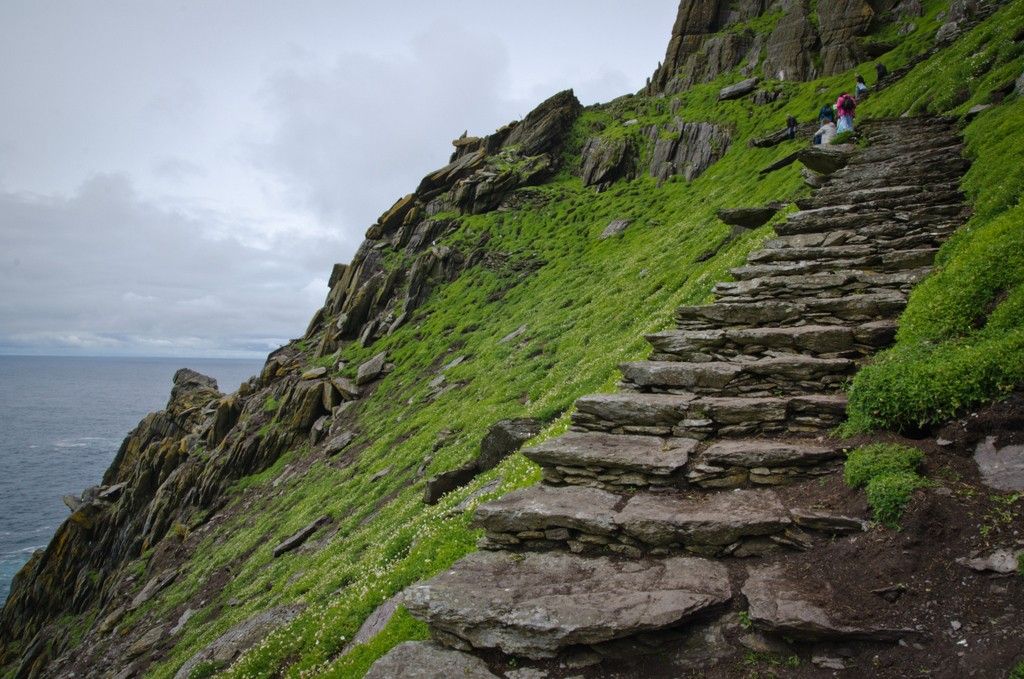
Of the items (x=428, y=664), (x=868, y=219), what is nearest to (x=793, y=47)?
(x=868, y=219)

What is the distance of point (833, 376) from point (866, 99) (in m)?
34.4

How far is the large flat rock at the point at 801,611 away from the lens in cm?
650

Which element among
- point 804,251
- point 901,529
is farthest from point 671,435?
point 804,251

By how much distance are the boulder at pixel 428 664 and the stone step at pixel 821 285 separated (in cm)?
1249

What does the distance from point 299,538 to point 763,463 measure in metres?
23.6

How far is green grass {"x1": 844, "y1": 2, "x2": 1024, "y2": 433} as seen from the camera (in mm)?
8523

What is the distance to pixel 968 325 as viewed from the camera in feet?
33.3

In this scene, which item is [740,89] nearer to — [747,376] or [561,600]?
[747,376]

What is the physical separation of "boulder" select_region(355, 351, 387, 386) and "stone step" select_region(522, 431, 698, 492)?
38.4 meters

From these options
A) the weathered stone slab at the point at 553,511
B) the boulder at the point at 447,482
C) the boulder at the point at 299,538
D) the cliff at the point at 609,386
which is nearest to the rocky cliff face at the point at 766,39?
the cliff at the point at 609,386

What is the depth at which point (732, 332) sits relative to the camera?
544 inches

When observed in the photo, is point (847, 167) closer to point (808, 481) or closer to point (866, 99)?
point (866, 99)

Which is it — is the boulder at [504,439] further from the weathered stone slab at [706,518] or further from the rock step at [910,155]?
the rock step at [910,155]

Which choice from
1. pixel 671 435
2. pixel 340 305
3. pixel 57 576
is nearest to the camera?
pixel 671 435
